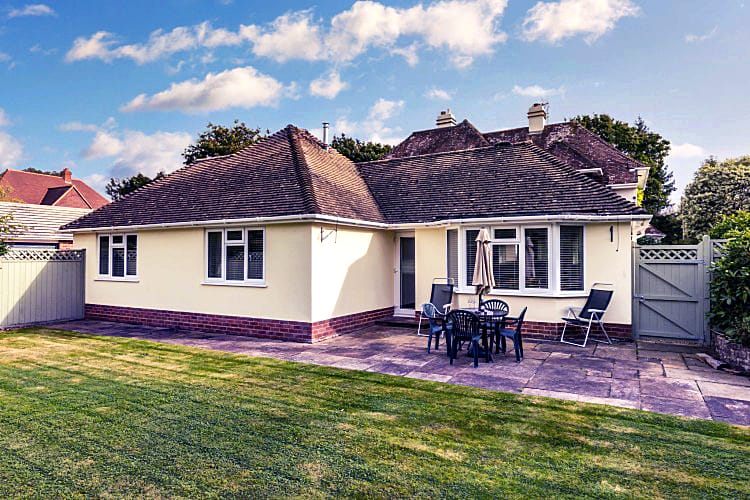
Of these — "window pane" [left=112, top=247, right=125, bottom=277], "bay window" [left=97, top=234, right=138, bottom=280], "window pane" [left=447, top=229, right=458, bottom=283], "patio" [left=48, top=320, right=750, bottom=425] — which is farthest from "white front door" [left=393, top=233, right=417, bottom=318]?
"window pane" [left=112, top=247, right=125, bottom=277]

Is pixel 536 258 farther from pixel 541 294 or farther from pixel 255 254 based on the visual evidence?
pixel 255 254

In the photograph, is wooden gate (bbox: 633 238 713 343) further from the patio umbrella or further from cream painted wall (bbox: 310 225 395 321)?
cream painted wall (bbox: 310 225 395 321)

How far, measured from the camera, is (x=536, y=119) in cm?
2520

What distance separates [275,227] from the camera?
10758mm

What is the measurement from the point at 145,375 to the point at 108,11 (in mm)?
12627

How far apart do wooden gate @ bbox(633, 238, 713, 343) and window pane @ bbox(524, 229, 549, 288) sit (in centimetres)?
204

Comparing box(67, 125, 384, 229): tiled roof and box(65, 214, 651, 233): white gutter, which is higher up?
box(67, 125, 384, 229): tiled roof

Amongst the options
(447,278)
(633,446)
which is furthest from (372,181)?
(633,446)

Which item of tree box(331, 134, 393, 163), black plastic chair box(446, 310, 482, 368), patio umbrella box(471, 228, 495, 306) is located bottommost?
black plastic chair box(446, 310, 482, 368)

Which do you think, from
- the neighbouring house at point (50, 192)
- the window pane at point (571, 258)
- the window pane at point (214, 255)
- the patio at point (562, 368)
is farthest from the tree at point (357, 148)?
the patio at point (562, 368)

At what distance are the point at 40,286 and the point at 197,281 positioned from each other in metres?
5.19

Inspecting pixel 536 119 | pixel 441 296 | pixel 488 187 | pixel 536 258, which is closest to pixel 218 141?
pixel 536 119

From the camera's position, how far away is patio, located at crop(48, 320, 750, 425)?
5.96 m

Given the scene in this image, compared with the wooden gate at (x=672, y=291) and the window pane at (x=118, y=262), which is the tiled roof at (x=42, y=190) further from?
the wooden gate at (x=672, y=291)
